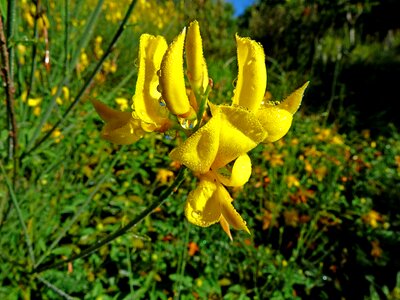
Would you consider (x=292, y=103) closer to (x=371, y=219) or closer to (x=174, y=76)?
(x=174, y=76)

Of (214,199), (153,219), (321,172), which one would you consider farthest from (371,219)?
(214,199)

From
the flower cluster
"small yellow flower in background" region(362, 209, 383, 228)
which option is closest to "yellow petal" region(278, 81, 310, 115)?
the flower cluster

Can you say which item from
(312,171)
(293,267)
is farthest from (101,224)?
(312,171)

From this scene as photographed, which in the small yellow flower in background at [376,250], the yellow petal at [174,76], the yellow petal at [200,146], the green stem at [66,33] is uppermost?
the green stem at [66,33]

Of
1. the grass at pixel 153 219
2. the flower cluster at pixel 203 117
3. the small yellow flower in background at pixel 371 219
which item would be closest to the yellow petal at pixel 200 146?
the flower cluster at pixel 203 117

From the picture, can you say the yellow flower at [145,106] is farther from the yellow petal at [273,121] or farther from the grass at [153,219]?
the grass at [153,219]

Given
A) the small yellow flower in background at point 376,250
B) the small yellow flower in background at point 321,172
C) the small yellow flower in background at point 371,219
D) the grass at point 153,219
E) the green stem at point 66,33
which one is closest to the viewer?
the green stem at point 66,33

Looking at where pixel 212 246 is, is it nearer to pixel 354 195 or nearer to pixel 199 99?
pixel 354 195

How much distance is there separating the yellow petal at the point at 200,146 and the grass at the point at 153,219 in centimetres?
69

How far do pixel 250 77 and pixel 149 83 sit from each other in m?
0.15

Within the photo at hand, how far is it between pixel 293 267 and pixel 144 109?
5.86 ft

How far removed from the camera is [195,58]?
1.93 ft

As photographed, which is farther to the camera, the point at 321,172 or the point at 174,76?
the point at 321,172

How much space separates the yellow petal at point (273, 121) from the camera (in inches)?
23.3
